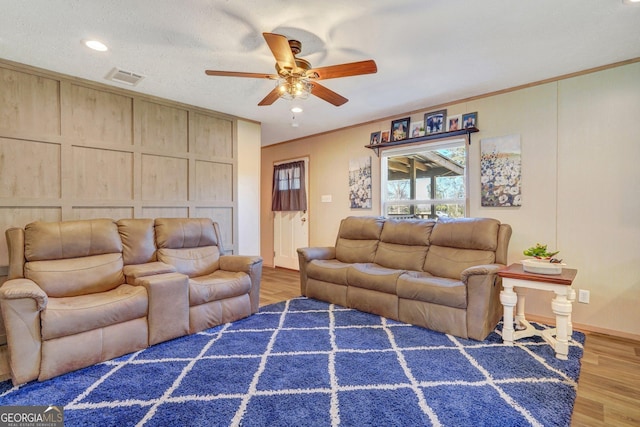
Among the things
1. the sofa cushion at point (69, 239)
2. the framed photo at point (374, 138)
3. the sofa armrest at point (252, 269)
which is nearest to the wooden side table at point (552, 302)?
the sofa armrest at point (252, 269)

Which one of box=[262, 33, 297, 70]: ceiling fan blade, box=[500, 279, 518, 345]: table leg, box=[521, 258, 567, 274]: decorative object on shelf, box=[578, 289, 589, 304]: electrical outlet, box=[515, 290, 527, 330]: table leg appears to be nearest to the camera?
box=[262, 33, 297, 70]: ceiling fan blade

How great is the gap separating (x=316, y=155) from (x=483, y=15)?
3.54 metres

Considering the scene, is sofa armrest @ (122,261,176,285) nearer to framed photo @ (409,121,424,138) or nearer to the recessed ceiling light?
the recessed ceiling light

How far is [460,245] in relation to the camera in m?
3.25

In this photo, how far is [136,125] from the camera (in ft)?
11.5

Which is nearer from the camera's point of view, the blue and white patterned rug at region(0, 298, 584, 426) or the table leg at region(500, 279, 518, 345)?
the blue and white patterned rug at region(0, 298, 584, 426)

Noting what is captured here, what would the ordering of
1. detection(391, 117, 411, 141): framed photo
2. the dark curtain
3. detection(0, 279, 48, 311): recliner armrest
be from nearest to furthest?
detection(0, 279, 48, 311): recliner armrest
detection(391, 117, 411, 141): framed photo
the dark curtain

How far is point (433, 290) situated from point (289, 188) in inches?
142

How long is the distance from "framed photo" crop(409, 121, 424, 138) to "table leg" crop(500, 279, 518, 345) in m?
2.16

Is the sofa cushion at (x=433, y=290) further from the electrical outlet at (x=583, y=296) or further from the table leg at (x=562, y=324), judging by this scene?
the electrical outlet at (x=583, y=296)

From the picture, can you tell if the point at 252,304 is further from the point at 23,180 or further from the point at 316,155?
the point at 316,155

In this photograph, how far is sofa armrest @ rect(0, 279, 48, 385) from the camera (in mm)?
1956

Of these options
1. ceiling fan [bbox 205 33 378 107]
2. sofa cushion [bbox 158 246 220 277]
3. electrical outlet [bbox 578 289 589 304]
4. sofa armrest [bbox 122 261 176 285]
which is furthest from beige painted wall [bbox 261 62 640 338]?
sofa armrest [bbox 122 261 176 285]

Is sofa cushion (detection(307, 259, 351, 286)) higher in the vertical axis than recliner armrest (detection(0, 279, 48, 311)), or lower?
lower
